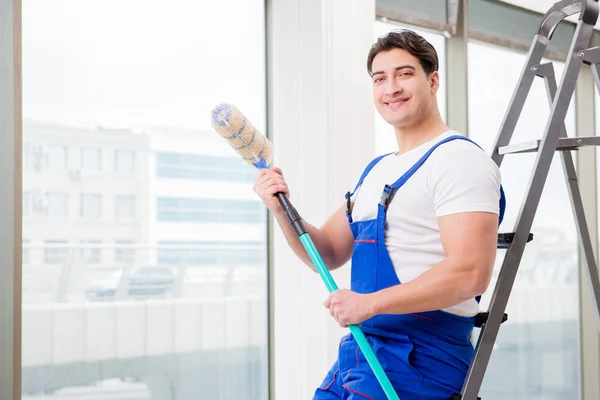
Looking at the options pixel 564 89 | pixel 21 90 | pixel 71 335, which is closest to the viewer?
pixel 564 89

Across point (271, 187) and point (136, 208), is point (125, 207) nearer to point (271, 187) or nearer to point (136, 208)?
point (136, 208)

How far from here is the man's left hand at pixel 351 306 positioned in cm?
143

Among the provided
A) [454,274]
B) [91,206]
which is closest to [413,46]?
[454,274]

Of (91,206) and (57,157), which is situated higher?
(57,157)

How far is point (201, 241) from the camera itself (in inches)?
95.0

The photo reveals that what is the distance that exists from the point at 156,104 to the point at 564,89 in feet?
4.36

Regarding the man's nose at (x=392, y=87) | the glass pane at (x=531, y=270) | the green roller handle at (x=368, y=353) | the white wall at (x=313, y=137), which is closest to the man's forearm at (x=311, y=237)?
the green roller handle at (x=368, y=353)

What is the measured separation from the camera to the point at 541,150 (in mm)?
1691

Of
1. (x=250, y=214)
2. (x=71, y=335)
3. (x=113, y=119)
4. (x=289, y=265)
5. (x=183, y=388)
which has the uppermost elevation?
(x=113, y=119)

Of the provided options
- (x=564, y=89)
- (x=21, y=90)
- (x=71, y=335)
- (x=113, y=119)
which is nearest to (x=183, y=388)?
(x=71, y=335)

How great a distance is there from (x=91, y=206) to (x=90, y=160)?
0.15m

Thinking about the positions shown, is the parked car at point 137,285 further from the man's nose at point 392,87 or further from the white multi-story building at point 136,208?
the man's nose at point 392,87

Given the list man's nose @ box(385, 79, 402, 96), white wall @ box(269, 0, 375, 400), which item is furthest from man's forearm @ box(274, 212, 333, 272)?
white wall @ box(269, 0, 375, 400)

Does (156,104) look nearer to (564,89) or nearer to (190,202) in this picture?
(190,202)
